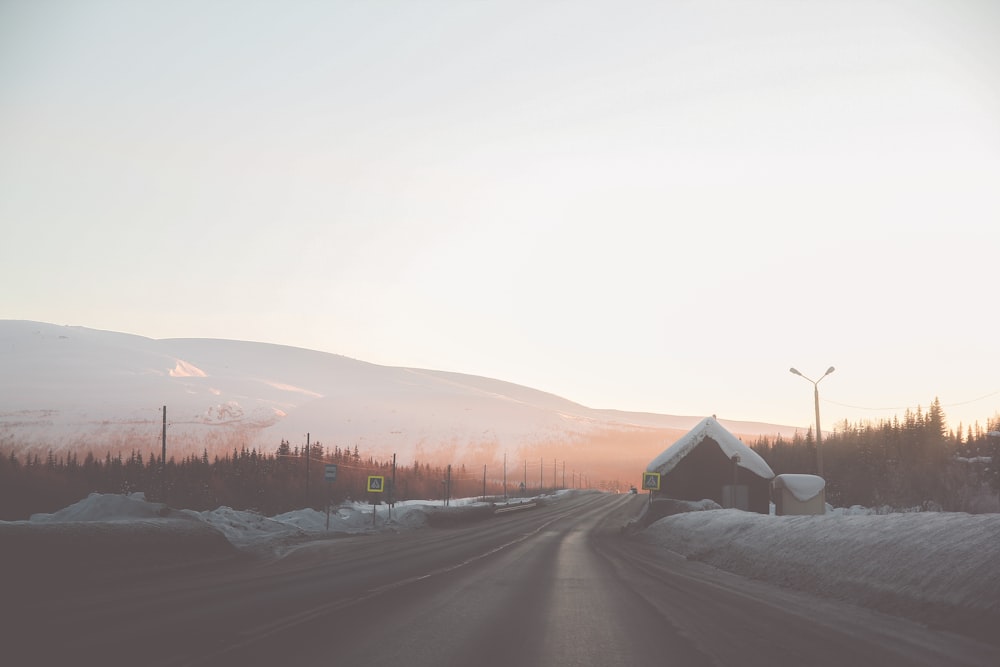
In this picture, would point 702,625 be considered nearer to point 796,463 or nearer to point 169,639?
point 169,639

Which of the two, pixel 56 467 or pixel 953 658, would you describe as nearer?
pixel 953 658

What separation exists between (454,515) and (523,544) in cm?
2882

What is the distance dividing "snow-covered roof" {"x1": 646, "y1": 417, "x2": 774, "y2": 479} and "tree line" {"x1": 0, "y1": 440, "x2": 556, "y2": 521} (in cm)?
2214

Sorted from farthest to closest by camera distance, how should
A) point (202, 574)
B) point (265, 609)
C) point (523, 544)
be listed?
point (523, 544)
point (202, 574)
point (265, 609)

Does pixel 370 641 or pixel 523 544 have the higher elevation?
pixel 370 641

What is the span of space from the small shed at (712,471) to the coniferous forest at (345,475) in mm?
8849

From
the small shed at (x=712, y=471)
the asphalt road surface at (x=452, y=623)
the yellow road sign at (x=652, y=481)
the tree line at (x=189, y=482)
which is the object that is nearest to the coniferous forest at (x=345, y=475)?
the tree line at (x=189, y=482)

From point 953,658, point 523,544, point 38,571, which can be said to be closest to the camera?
point 953,658

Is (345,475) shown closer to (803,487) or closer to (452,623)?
(803,487)

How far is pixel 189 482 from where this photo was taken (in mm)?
84812

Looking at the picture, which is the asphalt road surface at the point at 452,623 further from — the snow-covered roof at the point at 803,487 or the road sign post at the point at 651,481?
the snow-covered roof at the point at 803,487

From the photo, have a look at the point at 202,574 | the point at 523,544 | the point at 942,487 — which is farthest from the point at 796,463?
the point at 202,574

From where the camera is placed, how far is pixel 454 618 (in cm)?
1172

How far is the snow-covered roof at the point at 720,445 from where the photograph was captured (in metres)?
63.9
